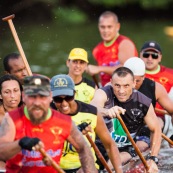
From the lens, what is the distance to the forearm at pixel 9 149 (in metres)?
6.06

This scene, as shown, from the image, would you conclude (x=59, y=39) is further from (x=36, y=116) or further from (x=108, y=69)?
(x=36, y=116)

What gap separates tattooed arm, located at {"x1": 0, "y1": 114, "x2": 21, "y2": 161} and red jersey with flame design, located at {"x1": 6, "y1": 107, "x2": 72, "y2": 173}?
0.12 feet

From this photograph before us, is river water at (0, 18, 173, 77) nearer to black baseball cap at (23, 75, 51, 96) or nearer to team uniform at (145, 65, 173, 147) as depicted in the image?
team uniform at (145, 65, 173, 147)

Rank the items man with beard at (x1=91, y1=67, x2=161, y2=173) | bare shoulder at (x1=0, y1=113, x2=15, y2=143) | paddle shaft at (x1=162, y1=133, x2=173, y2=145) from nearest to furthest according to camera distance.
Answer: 1. bare shoulder at (x1=0, y1=113, x2=15, y2=143)
2. man with beard at (x1=91, y1=67, x2=161, y2=173)
3. paddle shaft at (x1=162, y1=133, x2=173, y2=145)

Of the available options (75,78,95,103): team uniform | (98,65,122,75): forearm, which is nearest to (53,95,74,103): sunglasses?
(75,78,95,103): team uniform

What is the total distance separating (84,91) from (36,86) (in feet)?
12.3

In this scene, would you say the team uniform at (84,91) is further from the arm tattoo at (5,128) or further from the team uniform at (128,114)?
the arm tattoo at (5,128)

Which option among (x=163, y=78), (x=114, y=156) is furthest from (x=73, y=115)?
(x=163, y=78)

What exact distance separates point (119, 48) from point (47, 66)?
6755mm

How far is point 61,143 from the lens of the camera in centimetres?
643

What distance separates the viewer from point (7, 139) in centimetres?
621

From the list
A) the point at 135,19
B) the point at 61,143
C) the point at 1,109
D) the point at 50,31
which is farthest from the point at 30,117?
the point at 135,19

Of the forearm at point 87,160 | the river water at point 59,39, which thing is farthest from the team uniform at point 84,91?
the river water at point 59,39

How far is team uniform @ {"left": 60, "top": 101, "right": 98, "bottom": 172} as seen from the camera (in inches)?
296
